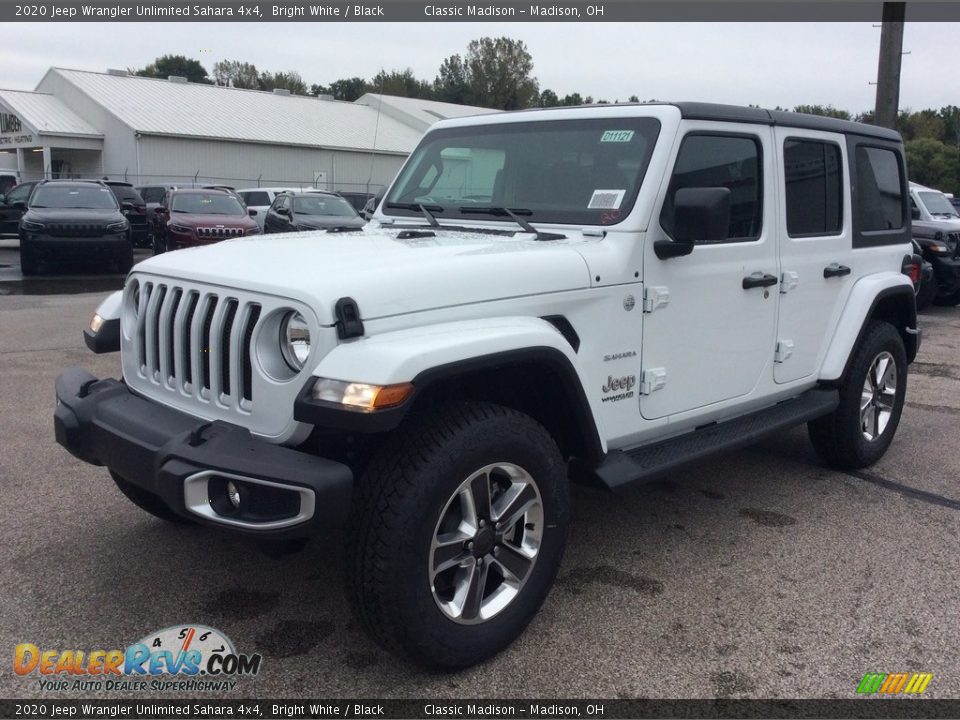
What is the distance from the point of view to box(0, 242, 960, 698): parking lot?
3002 mm

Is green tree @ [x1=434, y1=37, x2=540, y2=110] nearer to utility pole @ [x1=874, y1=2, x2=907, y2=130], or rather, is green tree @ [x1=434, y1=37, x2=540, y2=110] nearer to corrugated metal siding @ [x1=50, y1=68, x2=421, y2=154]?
corrugated metal siding @ [x1=50, y1=68, x2=421, y2=154]

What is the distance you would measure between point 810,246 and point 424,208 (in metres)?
2.01

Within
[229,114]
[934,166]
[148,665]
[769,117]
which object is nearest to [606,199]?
[769,117]

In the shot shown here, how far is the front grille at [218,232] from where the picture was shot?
15.2m

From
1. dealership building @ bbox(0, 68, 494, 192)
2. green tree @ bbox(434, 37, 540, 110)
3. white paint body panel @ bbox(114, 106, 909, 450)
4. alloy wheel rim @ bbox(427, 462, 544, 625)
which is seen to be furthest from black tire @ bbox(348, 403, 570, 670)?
green tree @ bbox(434, 37, 540, 110)

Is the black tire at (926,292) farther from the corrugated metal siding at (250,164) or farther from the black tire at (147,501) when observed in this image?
the corrugated metal siding at (250,164)

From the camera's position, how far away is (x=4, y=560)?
3770 millimetres

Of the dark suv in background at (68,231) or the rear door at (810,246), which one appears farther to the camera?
the dark suv in background at (68,231)

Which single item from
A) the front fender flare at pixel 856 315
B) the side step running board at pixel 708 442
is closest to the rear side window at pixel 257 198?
the front fender flare at pixel 856 315

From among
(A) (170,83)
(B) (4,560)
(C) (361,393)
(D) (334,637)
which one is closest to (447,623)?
(D) (334,637)

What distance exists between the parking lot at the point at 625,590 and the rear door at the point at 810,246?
0.87 m

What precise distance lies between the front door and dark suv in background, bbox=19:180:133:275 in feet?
42.1

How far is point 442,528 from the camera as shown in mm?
2904

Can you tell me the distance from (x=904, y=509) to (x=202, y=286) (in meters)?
3.78
